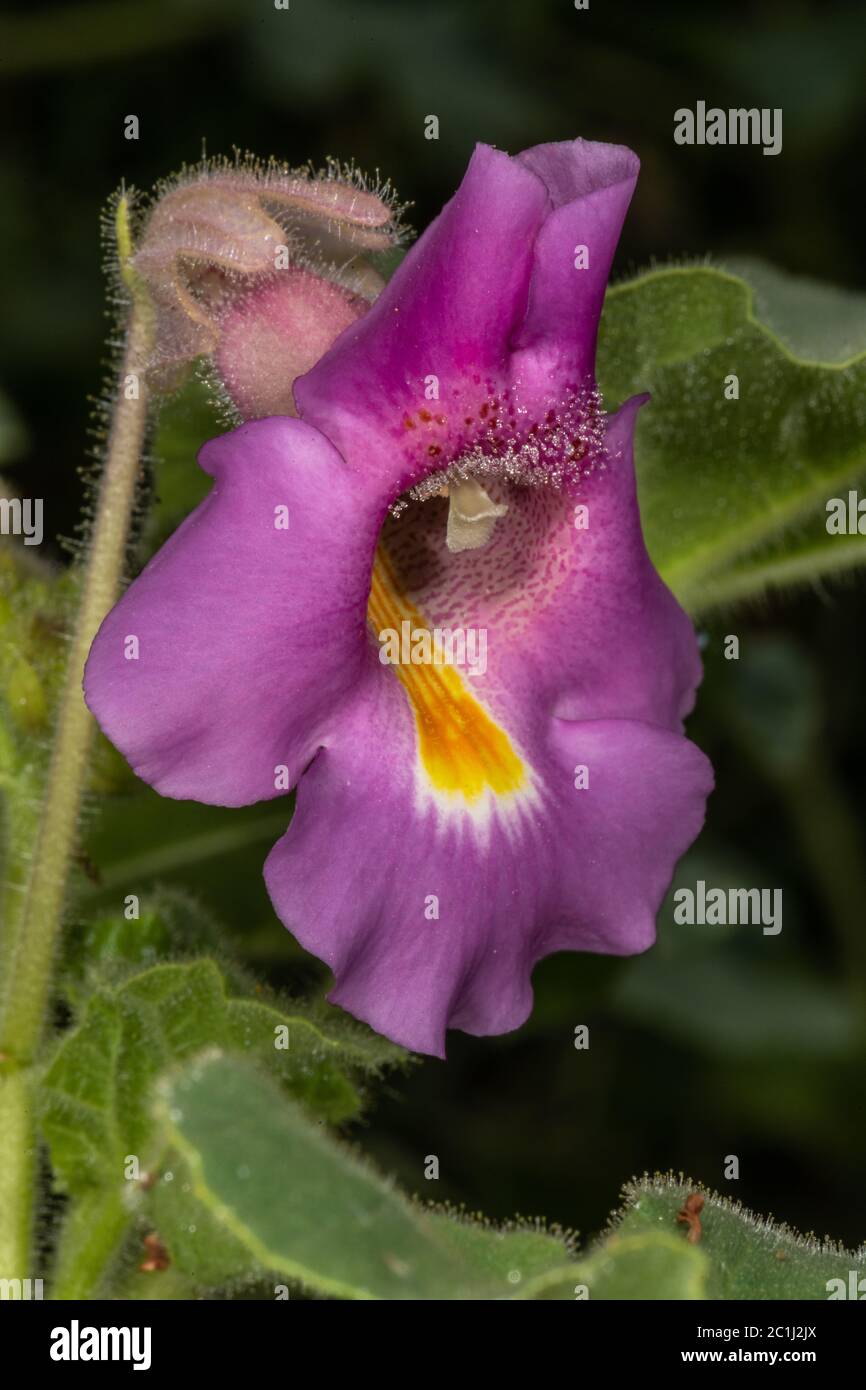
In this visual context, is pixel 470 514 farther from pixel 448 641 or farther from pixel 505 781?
pixel 505 781

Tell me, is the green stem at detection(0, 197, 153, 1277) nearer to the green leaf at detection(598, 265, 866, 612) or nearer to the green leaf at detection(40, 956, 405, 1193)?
the green leaf at detection(40, 956, 405, 1193)

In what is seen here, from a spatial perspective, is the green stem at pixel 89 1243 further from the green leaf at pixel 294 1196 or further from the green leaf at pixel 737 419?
the green leaf at pixel 737 419

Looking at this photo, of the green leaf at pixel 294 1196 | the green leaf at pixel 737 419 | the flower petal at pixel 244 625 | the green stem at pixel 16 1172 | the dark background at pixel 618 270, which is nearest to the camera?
the green leaf at pixel 294 1196

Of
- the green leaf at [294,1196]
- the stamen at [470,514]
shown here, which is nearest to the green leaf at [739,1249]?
the green leaf at [294,1196]

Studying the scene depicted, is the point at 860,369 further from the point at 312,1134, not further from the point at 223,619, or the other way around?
the point at 312,1134

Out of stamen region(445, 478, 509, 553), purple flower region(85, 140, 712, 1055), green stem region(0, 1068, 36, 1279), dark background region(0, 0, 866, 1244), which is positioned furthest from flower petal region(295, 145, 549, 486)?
dark background region(0, 0, 866, 1244)

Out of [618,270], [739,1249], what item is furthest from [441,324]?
[618,270]
